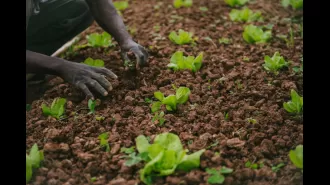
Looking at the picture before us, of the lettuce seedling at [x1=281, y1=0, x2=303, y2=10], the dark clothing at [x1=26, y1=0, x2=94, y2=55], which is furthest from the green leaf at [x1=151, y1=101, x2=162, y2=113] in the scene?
the lettuce seedling at [x1=281, y1=0, x2=303, y2=10]

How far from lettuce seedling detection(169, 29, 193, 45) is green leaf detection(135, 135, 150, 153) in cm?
134

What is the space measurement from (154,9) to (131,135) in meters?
2.17

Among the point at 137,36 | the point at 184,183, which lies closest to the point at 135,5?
the point at 137,36

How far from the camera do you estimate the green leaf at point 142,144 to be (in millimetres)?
2291

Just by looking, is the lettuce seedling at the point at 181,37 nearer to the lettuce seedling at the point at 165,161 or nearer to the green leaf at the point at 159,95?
the green leaf at the point at 159,95

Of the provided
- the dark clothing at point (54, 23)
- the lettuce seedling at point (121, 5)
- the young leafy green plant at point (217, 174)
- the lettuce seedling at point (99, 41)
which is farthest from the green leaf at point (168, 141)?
the lettuce seedling at point (121, 5)

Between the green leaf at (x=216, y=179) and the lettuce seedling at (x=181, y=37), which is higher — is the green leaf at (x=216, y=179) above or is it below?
below

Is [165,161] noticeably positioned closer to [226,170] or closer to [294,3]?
[226,170]

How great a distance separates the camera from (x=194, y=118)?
263 cm

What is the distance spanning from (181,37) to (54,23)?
916mm

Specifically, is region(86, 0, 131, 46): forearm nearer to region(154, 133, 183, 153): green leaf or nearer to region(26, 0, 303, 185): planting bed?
region(26, 0, 303, 185): planting bed

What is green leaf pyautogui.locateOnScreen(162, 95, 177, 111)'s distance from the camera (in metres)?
2.67

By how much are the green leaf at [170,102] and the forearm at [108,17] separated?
72 centimetres
